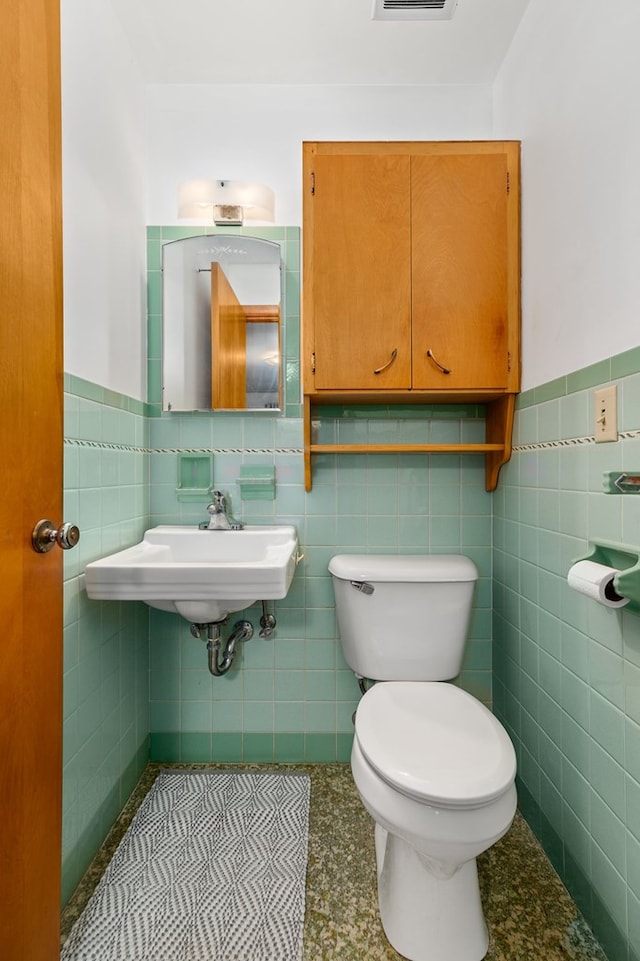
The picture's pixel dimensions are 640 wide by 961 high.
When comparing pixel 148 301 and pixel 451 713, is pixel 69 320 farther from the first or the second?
pixel 451 713

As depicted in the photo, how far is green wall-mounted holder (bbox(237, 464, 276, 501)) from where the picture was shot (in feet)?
5.64

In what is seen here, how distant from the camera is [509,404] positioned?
1.53 meters

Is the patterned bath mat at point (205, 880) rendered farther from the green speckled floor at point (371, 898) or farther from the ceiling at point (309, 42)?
the ceiling at point (309, 42)

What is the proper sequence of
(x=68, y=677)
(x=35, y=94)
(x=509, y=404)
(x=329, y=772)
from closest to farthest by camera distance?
(x=35, y=94) < (x=68, y=677) < (x=509, y=404) < (x=329, y=772)

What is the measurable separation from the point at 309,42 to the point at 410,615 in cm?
182

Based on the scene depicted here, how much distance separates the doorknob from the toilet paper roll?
0.96m

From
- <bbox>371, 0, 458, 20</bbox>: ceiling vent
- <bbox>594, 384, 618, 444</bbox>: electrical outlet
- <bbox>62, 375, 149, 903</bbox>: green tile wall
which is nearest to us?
<bbox>594, 384, 618, 444</bbox>: electrical outlet

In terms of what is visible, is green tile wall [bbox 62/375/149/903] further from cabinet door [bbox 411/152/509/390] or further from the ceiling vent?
the ceiling vent

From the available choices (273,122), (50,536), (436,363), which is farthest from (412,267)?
(50,536)

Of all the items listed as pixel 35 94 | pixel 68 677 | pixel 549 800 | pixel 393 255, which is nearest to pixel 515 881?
pixel 549 800

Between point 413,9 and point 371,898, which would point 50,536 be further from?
point 413,9

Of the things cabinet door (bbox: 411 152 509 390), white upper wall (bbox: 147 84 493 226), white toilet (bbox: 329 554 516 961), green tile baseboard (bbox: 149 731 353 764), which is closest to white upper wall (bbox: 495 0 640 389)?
cabinet door (bbox: 411 152 509 390)

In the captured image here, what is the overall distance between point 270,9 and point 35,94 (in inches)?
39.5

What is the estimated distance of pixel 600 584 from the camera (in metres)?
0.92
